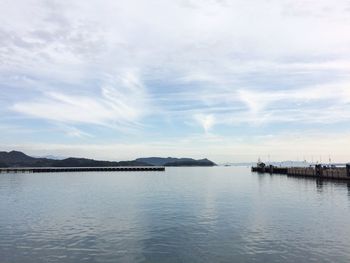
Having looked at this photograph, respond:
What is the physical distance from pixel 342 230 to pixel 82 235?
22.2 meters

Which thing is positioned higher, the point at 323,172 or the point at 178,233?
the point at 323,172

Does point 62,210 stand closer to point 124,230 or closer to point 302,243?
point 124,230

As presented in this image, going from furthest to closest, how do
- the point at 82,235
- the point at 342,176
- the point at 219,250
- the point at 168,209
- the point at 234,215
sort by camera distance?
the point at 342,176
the point at 168,209
the point at 234,215
the point at 82,235
the point at 219,250

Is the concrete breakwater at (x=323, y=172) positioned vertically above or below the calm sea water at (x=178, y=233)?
above

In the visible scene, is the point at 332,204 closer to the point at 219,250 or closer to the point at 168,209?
the point at 168,209

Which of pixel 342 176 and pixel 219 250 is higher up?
pixel 342 176

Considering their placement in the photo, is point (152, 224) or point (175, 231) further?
point (152, 224)

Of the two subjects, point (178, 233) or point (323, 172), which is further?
point (323, 172)

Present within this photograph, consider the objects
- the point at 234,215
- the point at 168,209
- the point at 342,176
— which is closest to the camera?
the point at 234,215

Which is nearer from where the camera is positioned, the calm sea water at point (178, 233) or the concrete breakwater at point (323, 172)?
the calm sea water at point (178, 233)

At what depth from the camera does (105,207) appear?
167 ft

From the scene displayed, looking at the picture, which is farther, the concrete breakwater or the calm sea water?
the concrete breakwater

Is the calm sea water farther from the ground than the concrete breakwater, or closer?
closer

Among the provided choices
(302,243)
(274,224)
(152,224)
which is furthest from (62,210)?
(302,243)
